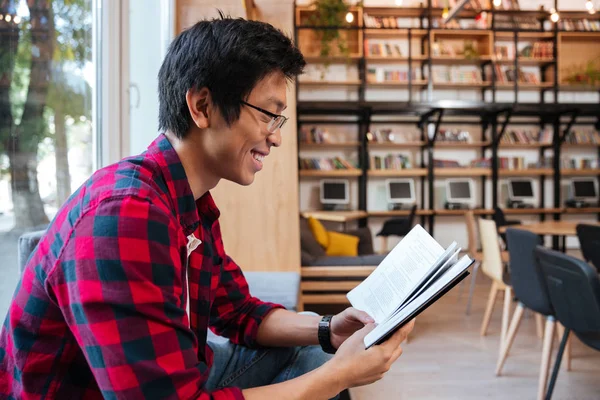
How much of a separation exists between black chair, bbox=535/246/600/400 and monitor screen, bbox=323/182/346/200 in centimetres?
523

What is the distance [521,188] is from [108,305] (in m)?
7.64

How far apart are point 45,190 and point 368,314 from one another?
1.18 m

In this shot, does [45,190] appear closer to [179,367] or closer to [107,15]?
[107,15]

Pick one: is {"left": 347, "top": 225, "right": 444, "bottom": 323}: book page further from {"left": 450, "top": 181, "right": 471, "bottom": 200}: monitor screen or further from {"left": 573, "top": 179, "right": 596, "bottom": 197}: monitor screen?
{"left": 573, "top": 179, "right": 596, "bottom": 197}: monitor screen

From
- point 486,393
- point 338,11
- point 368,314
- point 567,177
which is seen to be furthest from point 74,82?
point 567,177

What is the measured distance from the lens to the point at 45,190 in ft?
5.34

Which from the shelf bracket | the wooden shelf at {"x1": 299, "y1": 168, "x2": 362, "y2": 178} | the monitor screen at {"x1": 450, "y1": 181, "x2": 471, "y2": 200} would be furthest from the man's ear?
the shelf bracket

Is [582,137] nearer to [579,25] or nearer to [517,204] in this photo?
[517,204]

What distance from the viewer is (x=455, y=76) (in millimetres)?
7285

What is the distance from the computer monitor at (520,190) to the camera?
7324 mm

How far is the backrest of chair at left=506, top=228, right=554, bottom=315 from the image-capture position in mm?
2234

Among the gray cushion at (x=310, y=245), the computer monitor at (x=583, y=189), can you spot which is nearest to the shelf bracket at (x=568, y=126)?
the computer monitor at (x=583, y=189)

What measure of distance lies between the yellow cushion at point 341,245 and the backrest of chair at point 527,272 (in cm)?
223

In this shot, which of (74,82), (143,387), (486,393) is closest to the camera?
(143,387)
